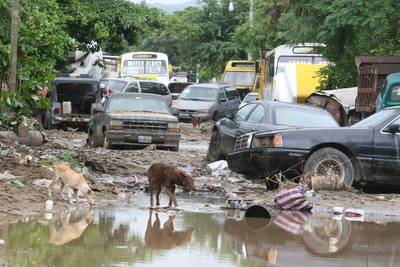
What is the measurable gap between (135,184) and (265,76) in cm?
2195

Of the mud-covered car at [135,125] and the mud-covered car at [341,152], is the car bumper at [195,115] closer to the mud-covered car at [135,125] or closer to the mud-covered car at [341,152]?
the mud-covered car at [135,125]

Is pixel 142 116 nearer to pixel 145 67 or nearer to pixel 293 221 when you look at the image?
pixel 293 221

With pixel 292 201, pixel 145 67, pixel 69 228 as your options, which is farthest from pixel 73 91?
pixel 69 228

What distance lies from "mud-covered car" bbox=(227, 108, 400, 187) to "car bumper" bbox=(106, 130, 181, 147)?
8.41 metres

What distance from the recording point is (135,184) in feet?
50.0

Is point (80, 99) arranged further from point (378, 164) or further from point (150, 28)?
point (378, 164)

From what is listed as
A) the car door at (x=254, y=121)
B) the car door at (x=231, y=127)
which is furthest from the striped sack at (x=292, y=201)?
the car door at (x=231, y=127)

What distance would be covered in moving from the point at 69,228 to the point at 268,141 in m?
4.83

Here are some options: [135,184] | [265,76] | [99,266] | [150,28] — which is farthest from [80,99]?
[99,266]

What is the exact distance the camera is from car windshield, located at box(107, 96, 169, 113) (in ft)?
76.3

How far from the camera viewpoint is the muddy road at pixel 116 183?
12164 mm

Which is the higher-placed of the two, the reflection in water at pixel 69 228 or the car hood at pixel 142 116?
the car hood at pixel 142 116

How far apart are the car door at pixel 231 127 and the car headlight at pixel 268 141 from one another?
9.88 feet

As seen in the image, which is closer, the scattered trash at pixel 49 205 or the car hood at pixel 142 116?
the scattered trash at pixel 49 205
